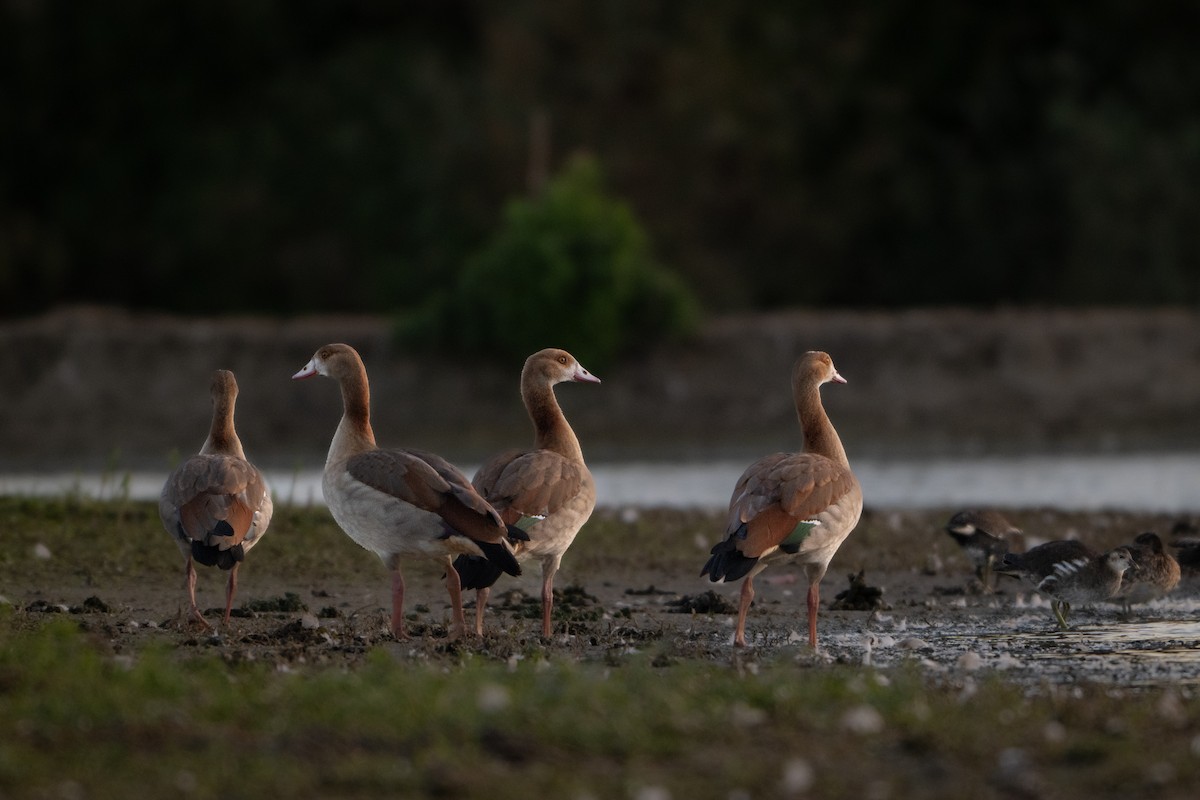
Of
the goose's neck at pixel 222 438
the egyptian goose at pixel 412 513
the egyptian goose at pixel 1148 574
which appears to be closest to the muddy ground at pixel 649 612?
the egyptian goose at pixel 1148 574

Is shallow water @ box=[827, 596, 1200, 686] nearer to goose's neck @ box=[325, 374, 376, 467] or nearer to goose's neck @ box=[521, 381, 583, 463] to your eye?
goose's neck @ box=[521, 381, 583, 463]

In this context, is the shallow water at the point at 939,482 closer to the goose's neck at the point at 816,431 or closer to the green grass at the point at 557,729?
the goose's neck at the point at 816,431

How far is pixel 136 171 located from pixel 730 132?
14.8 meters

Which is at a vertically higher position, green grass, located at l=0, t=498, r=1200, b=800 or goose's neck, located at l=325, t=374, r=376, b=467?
goose's neck, located at l=325, t=374, r=376, b=467

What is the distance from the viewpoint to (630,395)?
27.9 meters

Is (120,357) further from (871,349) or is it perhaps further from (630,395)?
(871,349)

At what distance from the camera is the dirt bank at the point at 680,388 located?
26859mm

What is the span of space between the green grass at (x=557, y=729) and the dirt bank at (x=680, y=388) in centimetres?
1809

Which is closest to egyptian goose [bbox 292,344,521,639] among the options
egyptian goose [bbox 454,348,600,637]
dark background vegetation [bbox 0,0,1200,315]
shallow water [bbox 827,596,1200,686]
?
egyptian goose [bbox 454,348,600,637]

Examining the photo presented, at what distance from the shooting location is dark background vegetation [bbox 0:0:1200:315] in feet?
127

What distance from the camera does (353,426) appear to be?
10.7 metres

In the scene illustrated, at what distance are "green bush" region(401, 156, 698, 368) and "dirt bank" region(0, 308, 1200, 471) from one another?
1.85 ft

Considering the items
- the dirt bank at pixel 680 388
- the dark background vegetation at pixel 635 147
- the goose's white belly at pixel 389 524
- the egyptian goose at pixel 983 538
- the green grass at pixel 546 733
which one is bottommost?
the green grass at pixel 546 733

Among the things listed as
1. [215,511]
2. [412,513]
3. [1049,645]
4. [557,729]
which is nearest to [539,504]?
[412,513]
